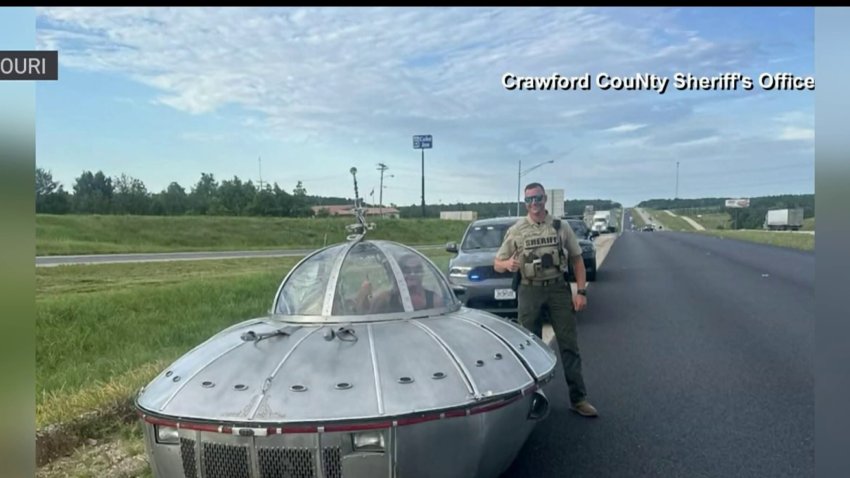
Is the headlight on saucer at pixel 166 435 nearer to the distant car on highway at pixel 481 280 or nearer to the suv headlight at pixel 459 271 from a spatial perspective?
the distant car on highway at pixel 481 280

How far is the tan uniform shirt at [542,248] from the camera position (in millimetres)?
5137

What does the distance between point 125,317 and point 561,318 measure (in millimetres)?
4577

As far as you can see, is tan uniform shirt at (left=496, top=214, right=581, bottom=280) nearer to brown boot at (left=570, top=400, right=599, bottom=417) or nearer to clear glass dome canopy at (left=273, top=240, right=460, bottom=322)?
brown boot at (left=570, top=400, right=599, bottom=417)

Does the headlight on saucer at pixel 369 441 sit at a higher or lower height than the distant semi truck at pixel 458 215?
lower

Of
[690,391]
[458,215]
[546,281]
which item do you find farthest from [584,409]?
[458,215]

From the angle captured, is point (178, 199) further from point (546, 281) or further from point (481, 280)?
point (481, 280)

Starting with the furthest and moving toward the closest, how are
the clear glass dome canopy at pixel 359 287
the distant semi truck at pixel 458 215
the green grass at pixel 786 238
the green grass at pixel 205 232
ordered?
1. the green grass at pixel 786 238
2. the distant semi truck at pixel 458 215
3. the green grass at pixel 205 232
4. the clear glass dome canopy at pixel 359 287

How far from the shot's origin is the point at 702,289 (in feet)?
42.1

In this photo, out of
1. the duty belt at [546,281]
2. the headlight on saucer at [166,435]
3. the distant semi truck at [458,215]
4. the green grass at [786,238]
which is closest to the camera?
the headlight on saucer at [166,435]

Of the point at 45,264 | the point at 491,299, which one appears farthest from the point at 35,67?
the point at 491,299

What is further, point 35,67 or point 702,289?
point 702,289

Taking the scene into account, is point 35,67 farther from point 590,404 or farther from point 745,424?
point 745,424

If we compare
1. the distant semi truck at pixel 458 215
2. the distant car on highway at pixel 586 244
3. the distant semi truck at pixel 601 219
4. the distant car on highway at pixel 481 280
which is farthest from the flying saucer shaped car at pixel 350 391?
the distant car on highway at pixel 586 244
